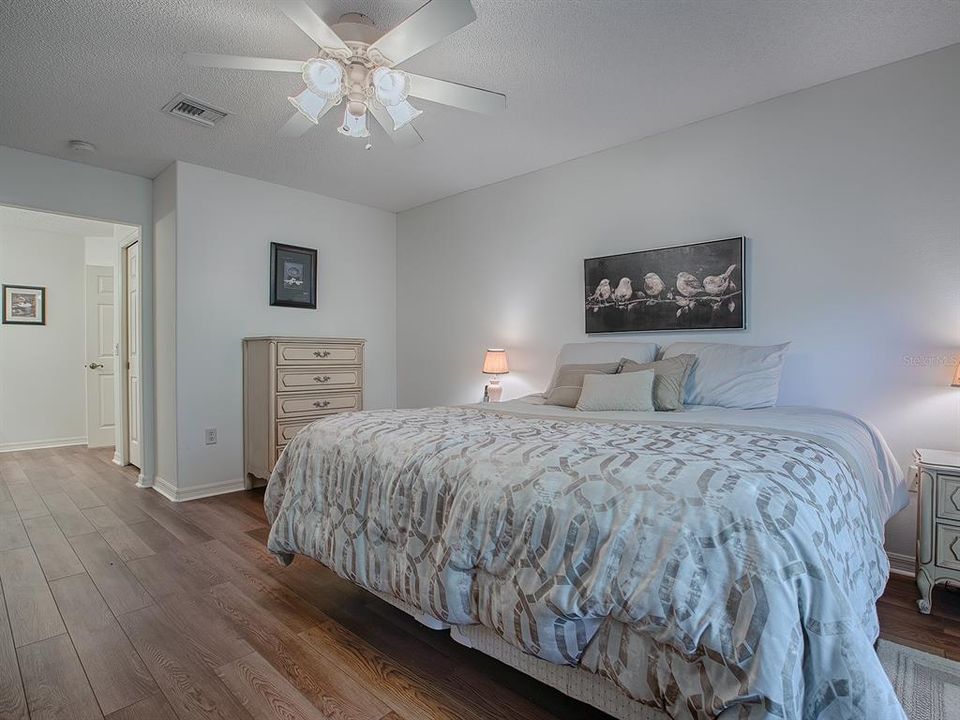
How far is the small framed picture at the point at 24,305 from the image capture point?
532 cm

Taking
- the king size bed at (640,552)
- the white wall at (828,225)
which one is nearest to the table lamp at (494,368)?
the white wall at (828,225)

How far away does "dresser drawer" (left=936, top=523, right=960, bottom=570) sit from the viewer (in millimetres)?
1922

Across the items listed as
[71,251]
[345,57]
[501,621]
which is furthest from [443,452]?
[71,251]

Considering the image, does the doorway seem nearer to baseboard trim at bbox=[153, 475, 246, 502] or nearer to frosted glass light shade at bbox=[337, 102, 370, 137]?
baseboard trim at bbox=[153, 475, 246, 502]

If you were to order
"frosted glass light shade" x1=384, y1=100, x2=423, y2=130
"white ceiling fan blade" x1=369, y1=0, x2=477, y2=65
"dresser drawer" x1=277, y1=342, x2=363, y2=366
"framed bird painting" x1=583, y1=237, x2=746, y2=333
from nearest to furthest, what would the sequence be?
"white ceiling fan blade" x1=369, y1=0, x2=477, y2=65, "frosted glass light shade" x1=384, y1=100, x2=423, y2=130, "framed bird painting" x1=583, y1=237, x2=746, y2=333, "dresser drawer" x1=277, y1=342, x2=363, y2=366

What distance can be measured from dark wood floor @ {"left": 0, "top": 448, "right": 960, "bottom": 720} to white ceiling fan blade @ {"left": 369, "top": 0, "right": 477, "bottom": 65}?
6.96 feet

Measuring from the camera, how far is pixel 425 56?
7.65 feet

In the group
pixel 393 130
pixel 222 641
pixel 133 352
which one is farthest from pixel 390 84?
pixel 133 352

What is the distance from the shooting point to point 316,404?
3900mm

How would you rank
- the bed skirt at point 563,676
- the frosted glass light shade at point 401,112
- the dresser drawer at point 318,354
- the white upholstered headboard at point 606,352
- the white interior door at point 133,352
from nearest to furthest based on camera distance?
the bed skirt at point 563,676 < the frosted glass light shade at point 401,112 < the white upholstered headboard at point 606,352 < the dresser drawer at point 318,354 < the white interior door at point 133,352

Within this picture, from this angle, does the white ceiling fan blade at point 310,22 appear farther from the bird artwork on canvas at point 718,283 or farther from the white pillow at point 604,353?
the bird artwork on canvas at point 718,283

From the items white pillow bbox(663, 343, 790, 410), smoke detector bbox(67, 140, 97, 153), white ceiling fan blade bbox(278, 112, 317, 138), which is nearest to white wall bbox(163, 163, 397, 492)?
smoke detector bbox(67, 140, 97, 153)

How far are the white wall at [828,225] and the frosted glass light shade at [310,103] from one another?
6.82 feet

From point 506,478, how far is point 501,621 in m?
0.36
